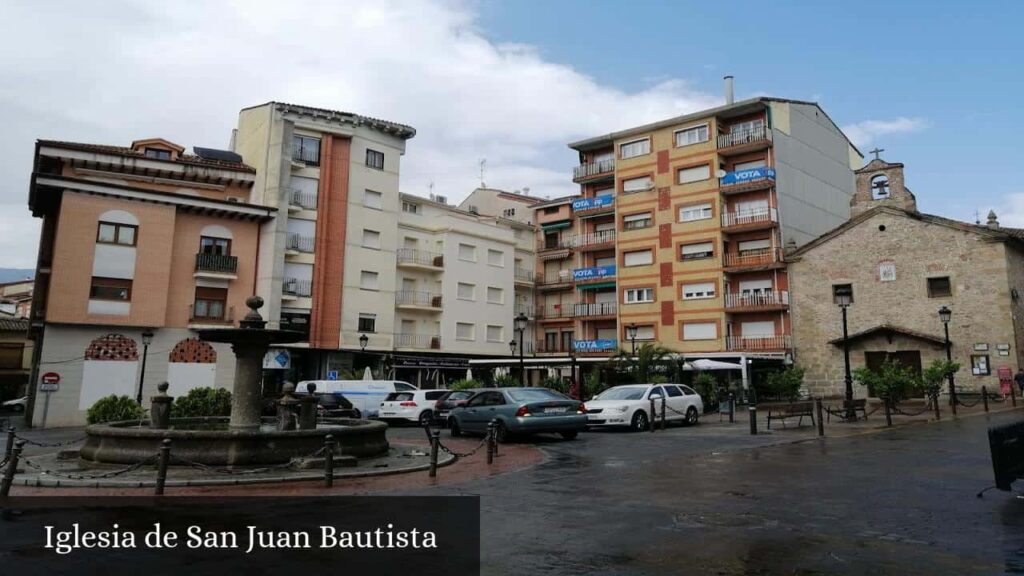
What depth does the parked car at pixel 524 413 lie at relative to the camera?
54.8 feet

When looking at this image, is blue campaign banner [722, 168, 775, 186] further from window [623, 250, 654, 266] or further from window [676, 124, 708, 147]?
window [623, 250, 654, 266]

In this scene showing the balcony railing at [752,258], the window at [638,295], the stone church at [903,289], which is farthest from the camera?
the window at [638,295]

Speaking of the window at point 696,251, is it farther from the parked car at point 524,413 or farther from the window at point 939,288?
the parked car at point 524,413

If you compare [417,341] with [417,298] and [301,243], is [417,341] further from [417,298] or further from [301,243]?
[301,243]

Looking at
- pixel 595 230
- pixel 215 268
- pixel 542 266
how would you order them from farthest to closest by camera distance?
pixel 542 266, pixel 595 230, pixel 215 268

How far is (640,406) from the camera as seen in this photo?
68.2 feet

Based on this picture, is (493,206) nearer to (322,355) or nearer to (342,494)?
(322,355)

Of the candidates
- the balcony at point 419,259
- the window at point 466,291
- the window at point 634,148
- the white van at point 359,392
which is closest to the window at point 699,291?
the window at point 634,148

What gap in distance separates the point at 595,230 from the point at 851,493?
1589 inches

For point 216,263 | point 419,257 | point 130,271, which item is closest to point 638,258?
point 419,257

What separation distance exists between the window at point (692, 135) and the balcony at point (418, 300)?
18414mm

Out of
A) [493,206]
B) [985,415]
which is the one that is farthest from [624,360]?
[493,206]

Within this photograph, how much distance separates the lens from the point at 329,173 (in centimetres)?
3847

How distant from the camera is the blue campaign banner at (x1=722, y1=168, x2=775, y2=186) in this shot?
129 feet
